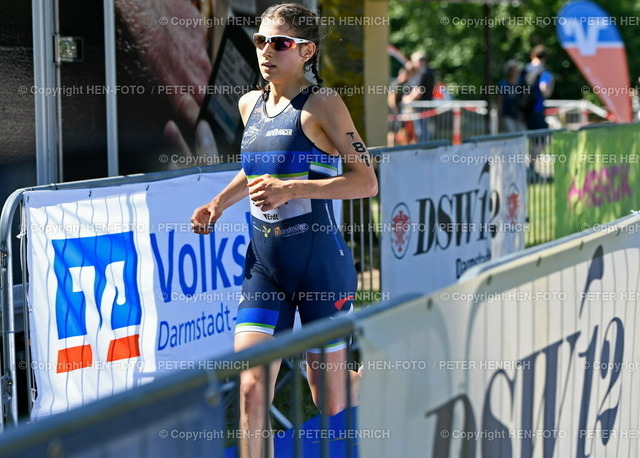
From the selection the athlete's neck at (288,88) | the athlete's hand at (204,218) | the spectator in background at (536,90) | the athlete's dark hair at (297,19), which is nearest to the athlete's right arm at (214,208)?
the athlete's hand at (204,218)

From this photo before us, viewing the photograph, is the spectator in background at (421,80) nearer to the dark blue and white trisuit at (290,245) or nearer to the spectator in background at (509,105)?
the spectator in background at (509,105)

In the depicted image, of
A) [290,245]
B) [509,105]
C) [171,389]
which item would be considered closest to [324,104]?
[290,245]

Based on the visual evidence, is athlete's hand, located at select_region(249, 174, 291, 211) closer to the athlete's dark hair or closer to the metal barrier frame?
the athlete's dark hair

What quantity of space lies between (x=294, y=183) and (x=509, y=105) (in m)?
15.2

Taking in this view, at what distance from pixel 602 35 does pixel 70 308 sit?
10.6m

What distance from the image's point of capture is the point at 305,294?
4496 millimetres

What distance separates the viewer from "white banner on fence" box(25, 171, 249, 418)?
4.80 metres

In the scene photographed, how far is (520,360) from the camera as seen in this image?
10.9 ft

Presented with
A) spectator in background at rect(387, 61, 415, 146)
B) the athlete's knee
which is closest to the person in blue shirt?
the athlete's knee

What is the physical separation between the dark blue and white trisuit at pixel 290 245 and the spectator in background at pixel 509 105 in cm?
1466

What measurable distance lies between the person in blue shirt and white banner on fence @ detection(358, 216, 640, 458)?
40.0 inches

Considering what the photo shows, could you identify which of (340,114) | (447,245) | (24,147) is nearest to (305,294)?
(340,114)

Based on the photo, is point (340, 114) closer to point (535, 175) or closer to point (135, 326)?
point (135, 326)

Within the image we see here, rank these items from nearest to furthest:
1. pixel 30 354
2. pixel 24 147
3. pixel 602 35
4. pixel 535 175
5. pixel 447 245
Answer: pixel 30 354
pixel 24 147
pixel 447 245
pixel 535 175
pixel 602 35
